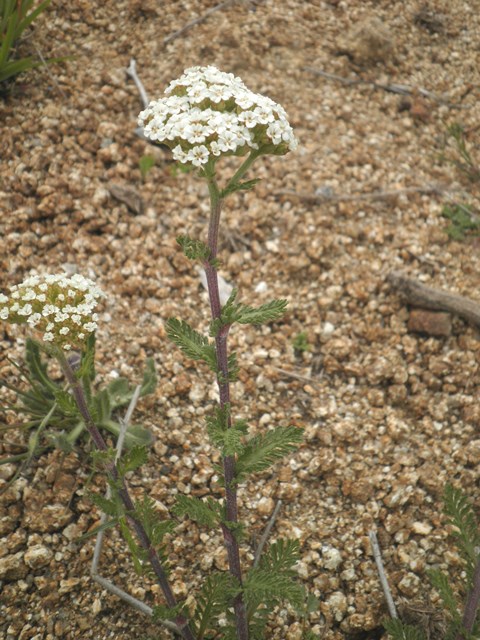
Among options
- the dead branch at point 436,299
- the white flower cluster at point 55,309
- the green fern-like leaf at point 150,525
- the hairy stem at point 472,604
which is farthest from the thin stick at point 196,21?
the hairy stem at point 472,604

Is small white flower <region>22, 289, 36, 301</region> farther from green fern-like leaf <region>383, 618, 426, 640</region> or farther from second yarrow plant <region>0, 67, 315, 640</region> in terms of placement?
green fern-like leaf <region>383, 618, 426, 640</region>

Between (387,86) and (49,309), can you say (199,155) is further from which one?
(387,86)

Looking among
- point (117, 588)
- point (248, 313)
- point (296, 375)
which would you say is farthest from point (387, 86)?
point (117, 588)

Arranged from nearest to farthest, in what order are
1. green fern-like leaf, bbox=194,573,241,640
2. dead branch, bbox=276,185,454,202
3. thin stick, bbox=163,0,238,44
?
1. green fern-like leaf, bbox=194,573,241,640
2. dead branch, bbox=276,185,454,202
3. thin stick, bbox=163,0,238,44

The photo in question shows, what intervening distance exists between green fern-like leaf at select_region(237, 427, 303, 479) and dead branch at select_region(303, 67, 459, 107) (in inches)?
125

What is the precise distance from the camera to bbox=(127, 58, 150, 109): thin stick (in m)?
3.78

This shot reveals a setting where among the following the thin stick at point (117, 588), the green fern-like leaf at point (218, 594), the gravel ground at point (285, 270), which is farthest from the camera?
the gravel ground at point (285, 270)

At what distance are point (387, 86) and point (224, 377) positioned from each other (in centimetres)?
329

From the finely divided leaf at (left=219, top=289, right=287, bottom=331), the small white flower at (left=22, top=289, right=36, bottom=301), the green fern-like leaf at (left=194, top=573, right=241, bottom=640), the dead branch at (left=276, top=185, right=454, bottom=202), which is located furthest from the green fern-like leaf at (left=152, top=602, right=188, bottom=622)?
the dead branch at (left=276, top=185, right=454, bottom=202)

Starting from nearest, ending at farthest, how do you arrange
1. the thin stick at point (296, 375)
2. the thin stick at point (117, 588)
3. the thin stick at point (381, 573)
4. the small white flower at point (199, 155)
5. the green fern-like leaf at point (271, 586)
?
the small white flower at point (199, 155), the green fern-like leaf at point (271, 586), the thin stick at point (117, 588), the thin stick at point (381, 573), the thin stick at point (296, 375)

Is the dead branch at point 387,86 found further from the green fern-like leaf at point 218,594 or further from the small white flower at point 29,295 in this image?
the green fern-like leaf at point 218,594

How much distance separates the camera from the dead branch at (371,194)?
369 centimetres

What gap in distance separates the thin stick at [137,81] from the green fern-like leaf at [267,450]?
2639 mm

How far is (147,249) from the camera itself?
340 centimetres
